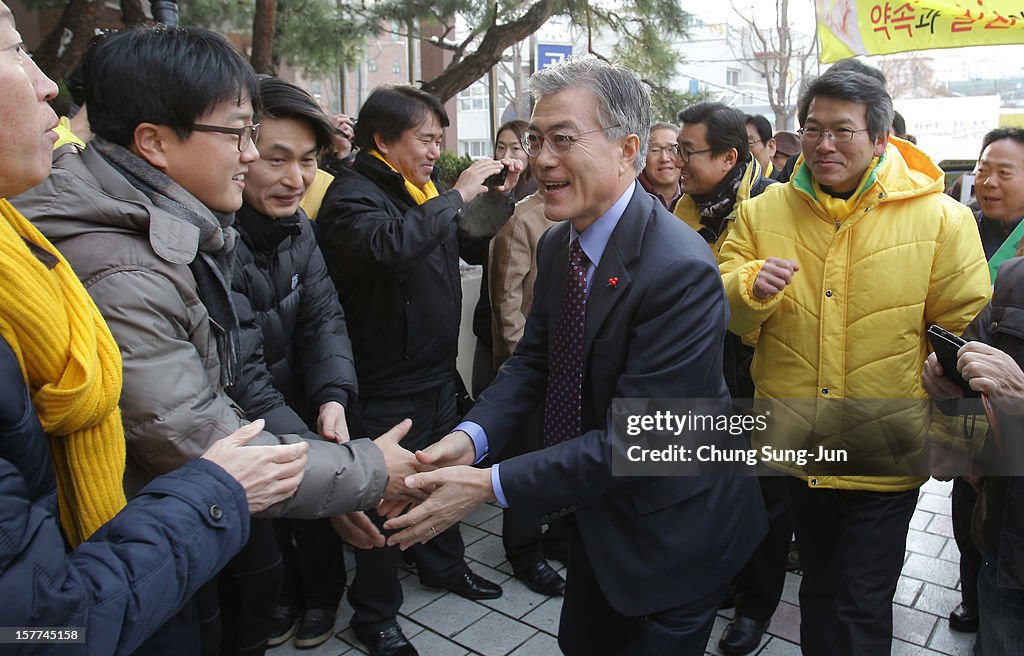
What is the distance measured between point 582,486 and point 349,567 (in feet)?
7.33

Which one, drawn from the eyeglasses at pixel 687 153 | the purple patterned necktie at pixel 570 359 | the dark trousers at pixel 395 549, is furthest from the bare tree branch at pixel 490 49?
the purple patterned necktie at pixel 570 359

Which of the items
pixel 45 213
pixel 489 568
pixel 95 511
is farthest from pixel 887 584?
pixel 45 213

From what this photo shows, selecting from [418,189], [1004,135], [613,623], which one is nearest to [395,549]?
[613,623]

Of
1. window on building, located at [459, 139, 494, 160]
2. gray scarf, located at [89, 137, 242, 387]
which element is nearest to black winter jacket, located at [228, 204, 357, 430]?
gray scarf, located at [89, 137, 242, 387]

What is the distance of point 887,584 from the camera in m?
2.42

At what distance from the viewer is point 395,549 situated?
2986 millimetres

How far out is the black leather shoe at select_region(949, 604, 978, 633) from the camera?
3057mm

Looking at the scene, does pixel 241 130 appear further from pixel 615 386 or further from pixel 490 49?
pixel 490 49

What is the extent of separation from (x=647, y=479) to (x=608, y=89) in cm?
99

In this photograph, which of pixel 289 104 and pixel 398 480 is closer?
pixel 398 480

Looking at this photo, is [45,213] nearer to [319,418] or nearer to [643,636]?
[319,418]

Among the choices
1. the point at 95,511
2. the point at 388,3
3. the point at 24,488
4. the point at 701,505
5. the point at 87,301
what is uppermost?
the point at 388,3

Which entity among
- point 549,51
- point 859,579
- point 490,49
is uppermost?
point 549,51

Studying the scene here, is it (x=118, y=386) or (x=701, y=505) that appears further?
(x=701, y=505)
